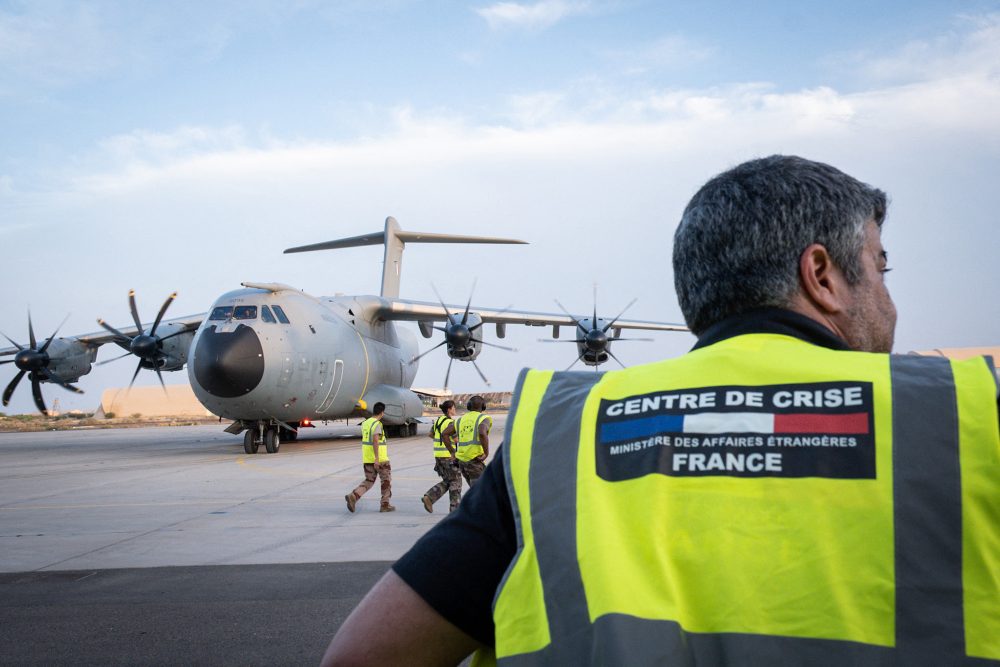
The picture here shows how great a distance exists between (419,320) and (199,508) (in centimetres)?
1610

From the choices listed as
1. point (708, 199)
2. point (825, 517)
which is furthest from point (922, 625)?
point (708, 199)

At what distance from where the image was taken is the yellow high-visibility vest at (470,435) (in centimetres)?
1143

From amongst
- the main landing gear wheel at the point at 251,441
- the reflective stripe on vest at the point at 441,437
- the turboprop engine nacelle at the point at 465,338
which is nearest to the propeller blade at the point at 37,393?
the main landing gear wheel at the point at 251,441

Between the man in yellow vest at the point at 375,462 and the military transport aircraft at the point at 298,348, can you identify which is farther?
the military transport aircraft at the point at 298,348

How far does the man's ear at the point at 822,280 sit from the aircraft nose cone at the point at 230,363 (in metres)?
19.0

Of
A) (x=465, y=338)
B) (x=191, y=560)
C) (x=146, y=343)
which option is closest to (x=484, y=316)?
(x=465, y=338)

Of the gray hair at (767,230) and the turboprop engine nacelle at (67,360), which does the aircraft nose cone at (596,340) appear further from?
the gray hair at (767,230)

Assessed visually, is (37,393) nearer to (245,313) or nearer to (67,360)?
(67,360)

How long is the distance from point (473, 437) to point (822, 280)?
33.1ft

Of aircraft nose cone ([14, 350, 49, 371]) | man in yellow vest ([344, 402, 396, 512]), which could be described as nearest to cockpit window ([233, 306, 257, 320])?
aircraft nose cone ([14, 350, 49, 371])

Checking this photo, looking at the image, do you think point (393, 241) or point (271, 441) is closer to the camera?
point (271, 441)

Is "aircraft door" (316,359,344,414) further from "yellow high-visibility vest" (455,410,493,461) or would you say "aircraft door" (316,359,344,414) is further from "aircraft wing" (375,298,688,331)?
"yellow high-visibility vest" (455,410,493,461)

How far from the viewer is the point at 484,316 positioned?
27.9 meters

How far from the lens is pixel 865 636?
1.16m
